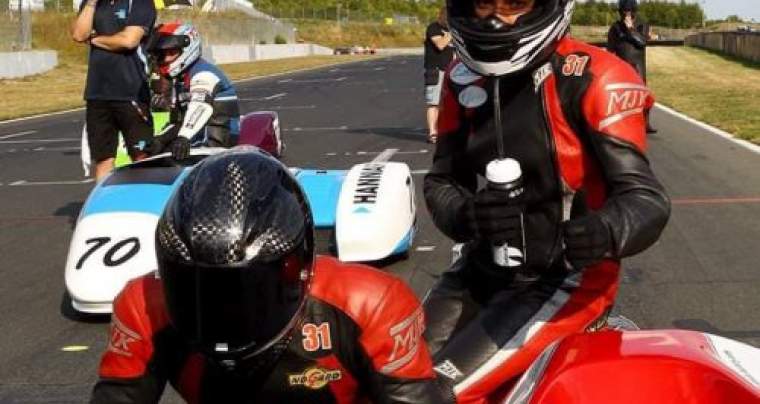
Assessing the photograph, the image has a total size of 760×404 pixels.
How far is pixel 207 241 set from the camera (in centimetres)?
213

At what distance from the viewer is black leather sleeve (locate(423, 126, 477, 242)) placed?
3.10 metres

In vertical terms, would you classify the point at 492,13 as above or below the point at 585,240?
above

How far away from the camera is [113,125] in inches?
316

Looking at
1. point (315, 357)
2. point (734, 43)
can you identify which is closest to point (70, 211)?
point (315, 357)

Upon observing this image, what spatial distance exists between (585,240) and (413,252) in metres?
4.70

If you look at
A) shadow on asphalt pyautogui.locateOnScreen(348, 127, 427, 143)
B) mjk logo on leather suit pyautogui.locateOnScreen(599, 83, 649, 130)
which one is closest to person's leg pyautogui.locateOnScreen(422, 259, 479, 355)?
mjk logo on leather suit pyautogui.locateOnScreen(599, 83, 649, 130)

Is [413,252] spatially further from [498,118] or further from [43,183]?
[43,183]

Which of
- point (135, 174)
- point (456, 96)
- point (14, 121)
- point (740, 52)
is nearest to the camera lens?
point (456, 96)

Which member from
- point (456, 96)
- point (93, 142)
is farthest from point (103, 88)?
point (456, 96)

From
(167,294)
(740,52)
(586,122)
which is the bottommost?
(740,52)

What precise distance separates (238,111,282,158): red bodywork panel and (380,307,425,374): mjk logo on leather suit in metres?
5.95

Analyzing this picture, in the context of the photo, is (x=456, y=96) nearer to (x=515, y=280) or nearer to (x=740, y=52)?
(x=515, y=280)

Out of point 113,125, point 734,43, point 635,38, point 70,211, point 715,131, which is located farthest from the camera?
point 734,43

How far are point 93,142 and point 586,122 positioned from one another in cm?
573
